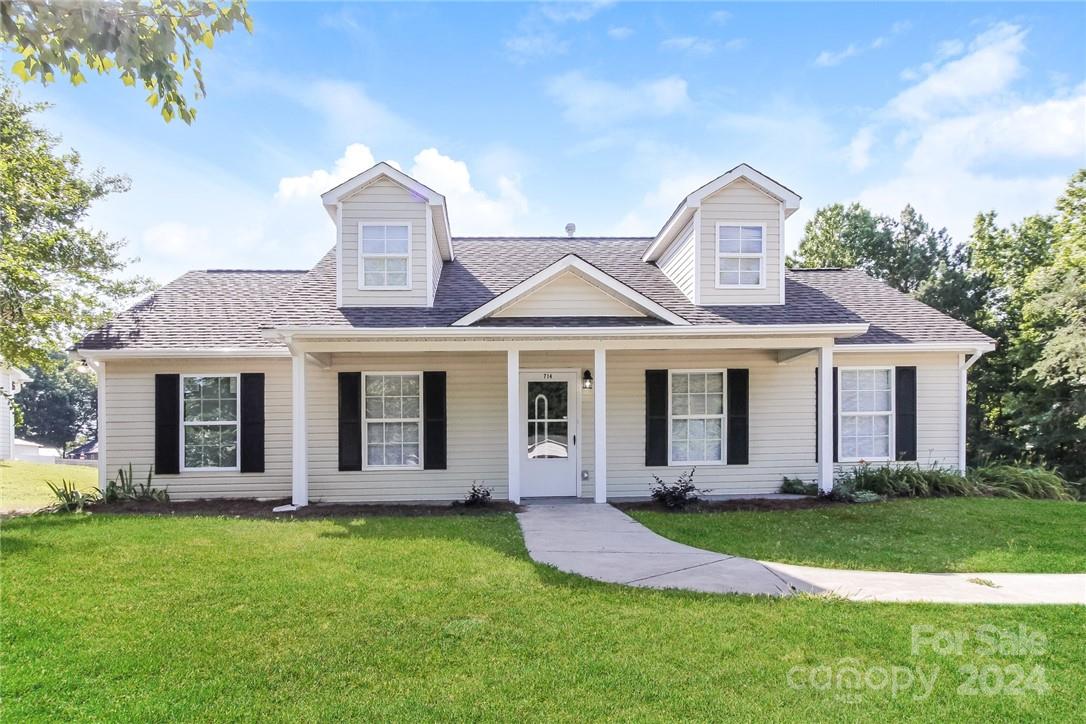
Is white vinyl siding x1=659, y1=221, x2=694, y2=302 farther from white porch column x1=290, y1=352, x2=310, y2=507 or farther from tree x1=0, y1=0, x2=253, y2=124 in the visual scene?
tree x1=0, y1=0, x2=253, y2=124

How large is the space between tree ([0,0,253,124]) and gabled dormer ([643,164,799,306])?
8.44 meters

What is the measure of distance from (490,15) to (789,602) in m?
9.00

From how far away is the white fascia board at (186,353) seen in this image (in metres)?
9.48

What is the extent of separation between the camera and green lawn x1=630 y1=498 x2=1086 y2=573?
603 centimetres

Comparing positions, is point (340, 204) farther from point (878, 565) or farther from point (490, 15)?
point (878, 565)

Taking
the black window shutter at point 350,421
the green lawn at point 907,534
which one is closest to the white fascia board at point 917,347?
the green lawn at point 907,534

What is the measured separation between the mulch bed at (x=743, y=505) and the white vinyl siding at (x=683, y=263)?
12.0 feet

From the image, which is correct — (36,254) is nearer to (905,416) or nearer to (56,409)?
(905,416)

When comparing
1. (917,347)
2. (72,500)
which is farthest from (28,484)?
(917,347)

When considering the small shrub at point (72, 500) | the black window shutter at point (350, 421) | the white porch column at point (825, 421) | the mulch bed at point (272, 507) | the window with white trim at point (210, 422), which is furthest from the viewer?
the window with white trim at point (210, 422)

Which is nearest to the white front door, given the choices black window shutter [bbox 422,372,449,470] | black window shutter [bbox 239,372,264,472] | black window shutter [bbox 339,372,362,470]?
black window shutter [bbox 422,372,449,470]

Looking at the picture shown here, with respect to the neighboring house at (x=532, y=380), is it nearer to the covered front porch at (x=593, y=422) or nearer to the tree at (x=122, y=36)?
the covered front porch at (x=593, y=422)

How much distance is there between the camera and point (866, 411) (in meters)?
10.7

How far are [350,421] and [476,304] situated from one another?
9.83 feet
